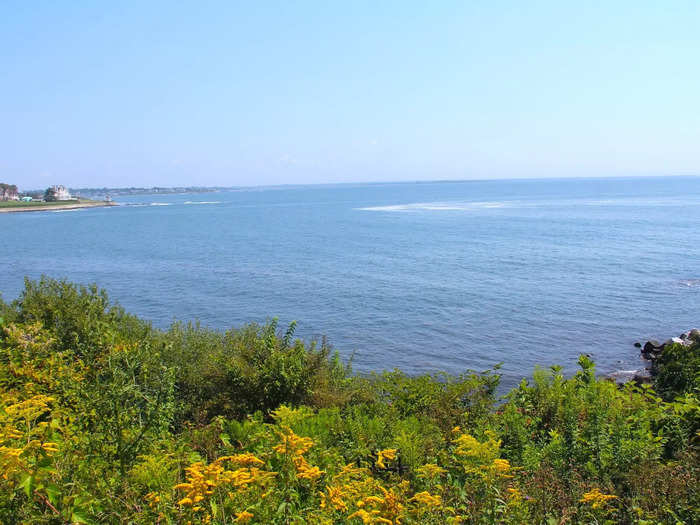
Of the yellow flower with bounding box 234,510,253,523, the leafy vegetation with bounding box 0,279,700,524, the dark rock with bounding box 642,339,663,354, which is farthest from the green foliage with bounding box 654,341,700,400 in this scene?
the dark rock with bounding box 642,339,663,354

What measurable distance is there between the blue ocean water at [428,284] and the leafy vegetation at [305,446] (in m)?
9.58

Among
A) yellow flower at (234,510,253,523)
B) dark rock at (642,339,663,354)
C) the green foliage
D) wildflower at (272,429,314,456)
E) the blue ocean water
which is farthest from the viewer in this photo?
the blue ocean water

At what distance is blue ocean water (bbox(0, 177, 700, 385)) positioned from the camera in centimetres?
3156

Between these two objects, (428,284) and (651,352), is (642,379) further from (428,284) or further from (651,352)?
(428,284)

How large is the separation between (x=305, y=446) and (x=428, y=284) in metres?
42.5

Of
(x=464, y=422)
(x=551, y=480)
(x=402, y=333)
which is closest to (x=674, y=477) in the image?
(x=551, y=480)

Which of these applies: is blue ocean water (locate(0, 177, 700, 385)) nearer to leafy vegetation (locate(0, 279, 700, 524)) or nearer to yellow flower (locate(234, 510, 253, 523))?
leafy vegetation (locate(0, 279, 700, 524))

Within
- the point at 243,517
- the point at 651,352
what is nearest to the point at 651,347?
the point at 651,352

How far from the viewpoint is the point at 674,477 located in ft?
21.8

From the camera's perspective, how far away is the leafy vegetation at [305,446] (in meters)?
4.93

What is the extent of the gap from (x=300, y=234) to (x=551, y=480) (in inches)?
3430

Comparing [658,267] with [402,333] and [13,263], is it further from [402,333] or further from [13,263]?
[13,263]

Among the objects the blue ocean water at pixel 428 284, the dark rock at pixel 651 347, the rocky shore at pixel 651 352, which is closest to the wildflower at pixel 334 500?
the blue ocean water at pixel 428 284

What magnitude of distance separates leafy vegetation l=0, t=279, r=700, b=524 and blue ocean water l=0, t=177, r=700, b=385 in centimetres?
958
